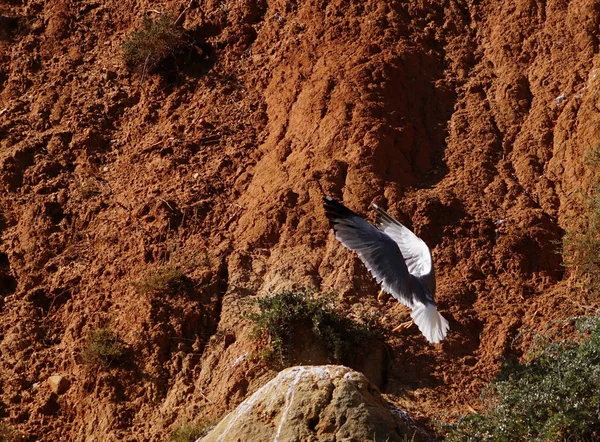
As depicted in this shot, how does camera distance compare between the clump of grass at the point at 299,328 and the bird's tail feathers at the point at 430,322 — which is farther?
the clump of grass at the point at 299,328

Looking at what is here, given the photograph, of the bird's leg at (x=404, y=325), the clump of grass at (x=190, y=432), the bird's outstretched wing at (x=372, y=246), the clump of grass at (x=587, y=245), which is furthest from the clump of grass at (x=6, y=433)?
the clump of grass at (x=587, y=245)

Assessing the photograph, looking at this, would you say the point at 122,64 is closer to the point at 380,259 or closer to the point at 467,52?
the point at 467,52

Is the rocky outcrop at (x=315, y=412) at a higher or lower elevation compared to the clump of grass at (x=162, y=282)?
lower

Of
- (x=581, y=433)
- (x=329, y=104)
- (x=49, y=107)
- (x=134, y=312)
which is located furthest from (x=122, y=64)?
(x=581, y=433)

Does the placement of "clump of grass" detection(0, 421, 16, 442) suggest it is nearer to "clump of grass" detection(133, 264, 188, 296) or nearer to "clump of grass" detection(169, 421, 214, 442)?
"clump of grass" detection(169, 421, 214, 442)

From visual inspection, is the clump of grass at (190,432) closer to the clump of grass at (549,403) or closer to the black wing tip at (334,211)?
the clump of grass at (549,403)

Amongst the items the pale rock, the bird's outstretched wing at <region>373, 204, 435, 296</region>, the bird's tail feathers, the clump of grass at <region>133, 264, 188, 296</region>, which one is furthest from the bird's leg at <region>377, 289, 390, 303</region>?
the pale rock
